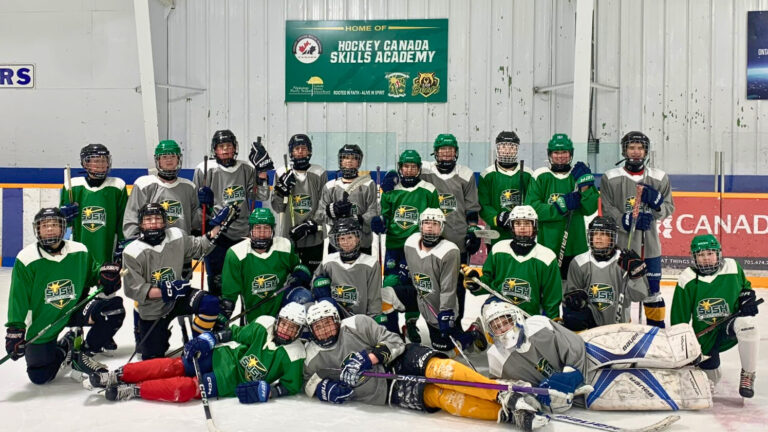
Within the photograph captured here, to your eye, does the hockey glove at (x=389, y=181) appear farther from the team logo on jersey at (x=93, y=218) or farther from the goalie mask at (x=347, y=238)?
the team logo on jersey at (x=93, y=218)

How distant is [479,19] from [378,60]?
1423 mm

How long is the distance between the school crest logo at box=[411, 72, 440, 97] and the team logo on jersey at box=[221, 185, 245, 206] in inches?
207

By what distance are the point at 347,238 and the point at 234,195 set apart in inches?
44.6

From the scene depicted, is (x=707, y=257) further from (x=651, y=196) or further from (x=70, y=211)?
(x=70, y=211)

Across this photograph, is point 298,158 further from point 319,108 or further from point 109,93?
point 109,93

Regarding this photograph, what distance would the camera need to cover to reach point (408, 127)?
10.5 metres

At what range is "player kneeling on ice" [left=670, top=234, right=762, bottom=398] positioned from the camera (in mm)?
4254

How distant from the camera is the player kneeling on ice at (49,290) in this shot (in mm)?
4324

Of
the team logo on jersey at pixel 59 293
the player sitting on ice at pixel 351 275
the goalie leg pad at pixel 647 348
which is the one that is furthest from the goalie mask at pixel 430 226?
the team logo on jersey at pixel 59 293

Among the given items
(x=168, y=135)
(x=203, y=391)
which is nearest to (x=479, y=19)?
(x=168, y=135)

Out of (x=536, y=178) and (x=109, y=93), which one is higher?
(x=109, y=93)

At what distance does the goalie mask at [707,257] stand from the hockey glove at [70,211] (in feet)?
12.8

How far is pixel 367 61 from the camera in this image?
10367mm

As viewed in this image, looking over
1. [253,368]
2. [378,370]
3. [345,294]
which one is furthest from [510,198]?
[253,368]
